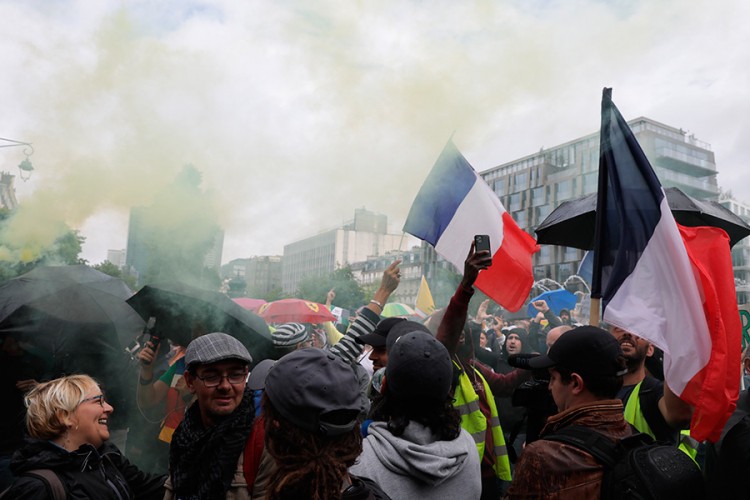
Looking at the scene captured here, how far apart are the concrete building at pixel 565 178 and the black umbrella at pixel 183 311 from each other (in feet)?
163

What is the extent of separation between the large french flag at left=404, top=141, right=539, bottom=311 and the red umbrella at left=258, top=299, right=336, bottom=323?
5735 mm

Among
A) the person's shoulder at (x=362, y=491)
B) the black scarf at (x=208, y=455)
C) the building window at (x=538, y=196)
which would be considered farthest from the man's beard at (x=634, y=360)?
the building window at (x=538, y=196)

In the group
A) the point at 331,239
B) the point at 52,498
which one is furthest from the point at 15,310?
the point at 331,239

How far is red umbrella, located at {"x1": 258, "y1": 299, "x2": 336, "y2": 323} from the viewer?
→ 1019cm

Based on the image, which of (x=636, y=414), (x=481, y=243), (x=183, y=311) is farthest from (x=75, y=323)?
(x=636, y=414)

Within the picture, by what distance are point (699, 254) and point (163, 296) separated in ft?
11.6

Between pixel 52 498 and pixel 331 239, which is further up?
pixel 331 239

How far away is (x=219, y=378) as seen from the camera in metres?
2.37

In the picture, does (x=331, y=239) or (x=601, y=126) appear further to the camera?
(x=331, y=239)

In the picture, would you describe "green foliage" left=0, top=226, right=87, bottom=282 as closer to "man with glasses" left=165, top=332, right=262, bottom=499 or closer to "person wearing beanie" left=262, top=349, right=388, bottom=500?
"man with glasses" left=165, top=332, right=262, bottom=499

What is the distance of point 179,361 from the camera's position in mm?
3750

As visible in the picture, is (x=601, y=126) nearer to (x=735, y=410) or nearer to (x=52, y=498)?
(x=735, y=410)

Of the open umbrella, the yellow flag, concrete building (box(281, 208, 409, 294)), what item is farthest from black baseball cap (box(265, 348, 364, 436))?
concrete building (box(281, 208, 409, 294))

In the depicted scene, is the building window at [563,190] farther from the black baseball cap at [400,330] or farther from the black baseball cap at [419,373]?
the black baseball cap at [419,373]
